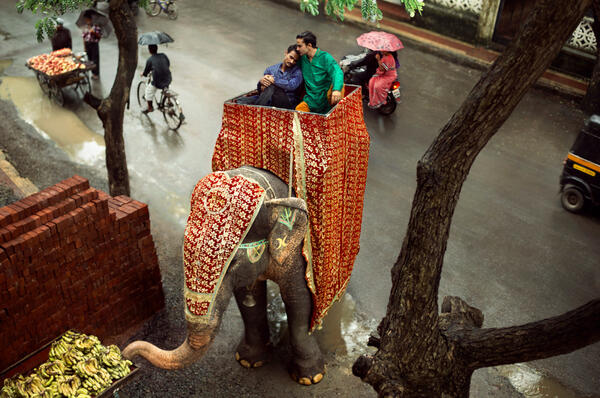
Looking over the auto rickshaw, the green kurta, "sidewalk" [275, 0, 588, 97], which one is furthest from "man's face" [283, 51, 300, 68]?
"sidewalk" [275, 0, 588, 97]

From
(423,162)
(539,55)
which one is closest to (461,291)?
(423,162)

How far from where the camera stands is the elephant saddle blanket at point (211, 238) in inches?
186

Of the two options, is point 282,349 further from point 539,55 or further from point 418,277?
point 539,55

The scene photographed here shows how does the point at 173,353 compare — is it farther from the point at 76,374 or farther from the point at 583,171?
the point at 583,171

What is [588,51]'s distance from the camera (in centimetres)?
1263

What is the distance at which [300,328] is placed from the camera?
19.8 ft

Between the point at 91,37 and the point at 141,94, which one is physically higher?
the point at 91,37

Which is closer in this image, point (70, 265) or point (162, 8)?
point (70, 265)

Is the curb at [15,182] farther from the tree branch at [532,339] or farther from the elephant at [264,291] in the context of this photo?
the tree branch at [532,339]

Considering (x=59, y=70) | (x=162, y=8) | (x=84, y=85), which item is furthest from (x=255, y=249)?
(x=162, y=8)

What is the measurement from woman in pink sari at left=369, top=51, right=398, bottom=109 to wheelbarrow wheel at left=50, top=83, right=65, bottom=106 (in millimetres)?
6025

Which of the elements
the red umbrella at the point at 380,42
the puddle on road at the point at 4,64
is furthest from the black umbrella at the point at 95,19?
the red umbrella at the point at 380,42

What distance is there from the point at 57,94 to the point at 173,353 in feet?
27.5

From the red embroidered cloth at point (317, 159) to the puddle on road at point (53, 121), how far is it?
16.4 ft
